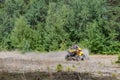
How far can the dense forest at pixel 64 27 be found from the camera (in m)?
34.8

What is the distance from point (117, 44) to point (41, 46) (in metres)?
6.92

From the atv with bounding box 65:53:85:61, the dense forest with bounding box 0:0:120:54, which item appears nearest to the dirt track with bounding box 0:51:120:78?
the atv with bounding box 65:53:85:61

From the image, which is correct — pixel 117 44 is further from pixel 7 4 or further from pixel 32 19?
pixel 7 4

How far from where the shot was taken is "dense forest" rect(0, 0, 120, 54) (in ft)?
114

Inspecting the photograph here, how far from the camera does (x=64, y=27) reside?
36531 millimetres

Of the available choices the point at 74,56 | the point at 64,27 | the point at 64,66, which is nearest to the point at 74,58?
the point at 74,56

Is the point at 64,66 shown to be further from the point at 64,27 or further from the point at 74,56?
the point at 64,27

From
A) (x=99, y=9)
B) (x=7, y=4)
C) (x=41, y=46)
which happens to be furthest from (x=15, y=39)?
(x=99, y=9)

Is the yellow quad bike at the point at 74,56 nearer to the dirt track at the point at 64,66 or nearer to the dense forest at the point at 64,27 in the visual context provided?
the dirt track at the point at 64,66

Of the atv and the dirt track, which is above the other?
the dirt track

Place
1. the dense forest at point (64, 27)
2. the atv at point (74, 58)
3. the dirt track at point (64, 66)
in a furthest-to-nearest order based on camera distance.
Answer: the dense forest at point (64, 27) → the atv at point (74, 58) → the dirt track at point (64, 66)

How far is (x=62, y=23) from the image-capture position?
36.2m

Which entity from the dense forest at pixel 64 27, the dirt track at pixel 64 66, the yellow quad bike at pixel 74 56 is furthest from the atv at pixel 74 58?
the dense forest at pixel 64 27

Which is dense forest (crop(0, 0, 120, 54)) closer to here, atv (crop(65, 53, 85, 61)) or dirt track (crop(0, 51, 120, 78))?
dirt track (crop(0, 51, 120, 78))
